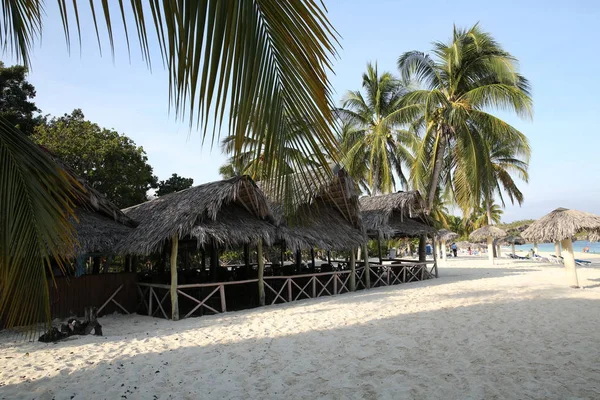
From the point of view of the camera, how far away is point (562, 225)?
10.3 meters

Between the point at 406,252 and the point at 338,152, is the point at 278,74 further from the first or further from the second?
the point at 406,252

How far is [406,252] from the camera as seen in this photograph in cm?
3984

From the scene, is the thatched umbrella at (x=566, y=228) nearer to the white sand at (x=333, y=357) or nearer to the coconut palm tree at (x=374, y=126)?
the white sand at (x=333, y=357)

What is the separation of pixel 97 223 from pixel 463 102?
12.8 meters

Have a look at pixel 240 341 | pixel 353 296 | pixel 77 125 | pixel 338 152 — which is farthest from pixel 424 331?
pixel 77 125

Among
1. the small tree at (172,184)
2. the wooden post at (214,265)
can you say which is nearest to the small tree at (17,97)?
the small tree at (172,184)

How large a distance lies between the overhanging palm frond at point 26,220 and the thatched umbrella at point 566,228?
1146cm

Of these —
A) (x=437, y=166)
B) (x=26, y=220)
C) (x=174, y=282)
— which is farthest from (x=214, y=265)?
(x=437, y=166)

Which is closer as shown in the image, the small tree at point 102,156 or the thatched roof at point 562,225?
the thatched roof at point 562,225

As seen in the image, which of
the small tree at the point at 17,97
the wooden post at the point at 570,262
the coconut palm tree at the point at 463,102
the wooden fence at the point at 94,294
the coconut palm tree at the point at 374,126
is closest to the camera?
the wooden fence at the point at 94,294

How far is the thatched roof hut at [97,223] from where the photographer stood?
311 inches

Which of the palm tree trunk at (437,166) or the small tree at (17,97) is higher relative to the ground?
the small tree at (17,97)

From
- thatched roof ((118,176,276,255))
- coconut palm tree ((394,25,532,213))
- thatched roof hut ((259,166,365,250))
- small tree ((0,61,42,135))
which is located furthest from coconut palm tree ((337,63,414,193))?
small tree ((0,61,42,135))

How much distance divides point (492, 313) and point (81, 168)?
14704 mm
